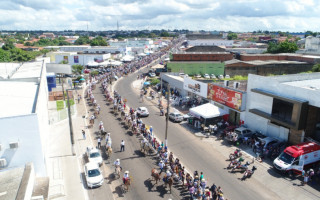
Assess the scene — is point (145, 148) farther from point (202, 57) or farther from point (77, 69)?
point (202, 57)

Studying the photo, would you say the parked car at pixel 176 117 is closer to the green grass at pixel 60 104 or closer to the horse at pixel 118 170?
the horse at pixel 118 170

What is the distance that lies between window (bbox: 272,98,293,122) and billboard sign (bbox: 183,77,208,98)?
938 centimetres

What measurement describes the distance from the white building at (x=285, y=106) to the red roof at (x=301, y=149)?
5.04 ft

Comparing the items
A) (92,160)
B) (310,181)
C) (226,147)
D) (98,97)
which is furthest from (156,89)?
(310,181)

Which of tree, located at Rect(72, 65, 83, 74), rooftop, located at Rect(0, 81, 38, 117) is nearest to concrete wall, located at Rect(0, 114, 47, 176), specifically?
rooftop, located at Rect(0, 81, 38, 117)

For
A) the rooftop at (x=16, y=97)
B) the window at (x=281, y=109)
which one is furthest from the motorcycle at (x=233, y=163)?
the rooftop at (x=16, y=97)

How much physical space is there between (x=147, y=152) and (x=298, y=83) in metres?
15.6

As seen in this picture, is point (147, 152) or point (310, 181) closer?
point (310, 181)

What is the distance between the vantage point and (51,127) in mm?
25516

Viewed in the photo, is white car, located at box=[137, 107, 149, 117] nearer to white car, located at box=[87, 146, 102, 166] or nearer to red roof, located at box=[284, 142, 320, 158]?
white car, located at box=[87, 146, 102, 166]

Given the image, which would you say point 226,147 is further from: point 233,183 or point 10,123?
point 10,123

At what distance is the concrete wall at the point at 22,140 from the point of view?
40.8 ft

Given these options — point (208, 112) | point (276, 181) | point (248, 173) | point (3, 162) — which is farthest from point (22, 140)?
point (208, 112)

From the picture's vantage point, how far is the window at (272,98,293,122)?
21.3m
